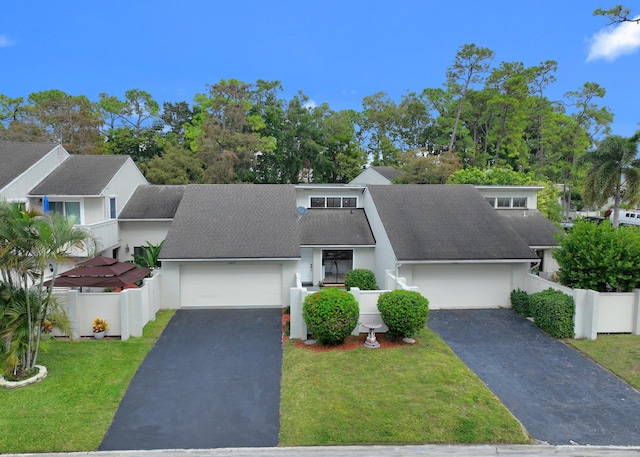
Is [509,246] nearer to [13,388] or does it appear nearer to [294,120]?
[13,388]

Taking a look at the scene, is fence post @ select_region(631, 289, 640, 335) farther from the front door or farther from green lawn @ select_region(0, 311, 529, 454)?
the front door

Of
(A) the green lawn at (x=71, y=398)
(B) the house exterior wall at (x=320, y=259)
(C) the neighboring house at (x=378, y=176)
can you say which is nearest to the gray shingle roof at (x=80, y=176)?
(A) the green lawn at (x=71, y=398)

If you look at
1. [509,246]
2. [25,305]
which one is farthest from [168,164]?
[509,246]

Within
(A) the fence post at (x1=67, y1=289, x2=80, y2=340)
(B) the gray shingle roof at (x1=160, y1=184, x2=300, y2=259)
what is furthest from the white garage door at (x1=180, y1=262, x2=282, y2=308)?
(A) the fence post at (x1=67, y1=289, x2=80, y2=340)

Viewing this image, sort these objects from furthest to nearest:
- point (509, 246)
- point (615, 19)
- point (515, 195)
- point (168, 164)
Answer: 1. point (168, 164)
2. point (515, 195)
3. point (509, 246)
4. point (615, 19)

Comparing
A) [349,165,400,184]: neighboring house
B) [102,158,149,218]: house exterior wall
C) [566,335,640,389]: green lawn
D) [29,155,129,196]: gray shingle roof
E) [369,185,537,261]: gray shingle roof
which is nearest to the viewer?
[566,335,640,389]: green lawn

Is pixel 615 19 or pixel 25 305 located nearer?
pixel 25 305

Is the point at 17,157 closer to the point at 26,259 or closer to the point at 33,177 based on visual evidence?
the point at 33,177
